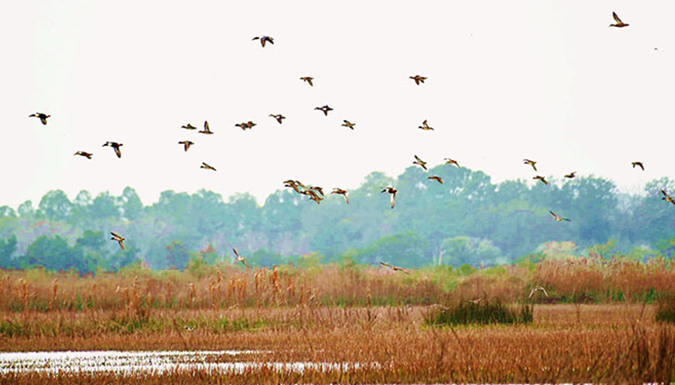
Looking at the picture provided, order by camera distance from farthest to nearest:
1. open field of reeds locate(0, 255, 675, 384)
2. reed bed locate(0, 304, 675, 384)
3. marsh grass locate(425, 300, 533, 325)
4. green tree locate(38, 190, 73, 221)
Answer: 1. green tree locate(38, 190, 73, 221)
2. marsh grass locate(425, 300, 533, 325)
3. open field of reeds locate(0, 255, 675, 384)
4. reed bed locate(0, 304, 675, 384)

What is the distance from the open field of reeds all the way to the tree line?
41474 millimetres

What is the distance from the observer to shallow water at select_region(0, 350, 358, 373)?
42.1 ft

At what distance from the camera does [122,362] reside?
14.5 metres

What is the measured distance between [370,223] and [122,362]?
7465 cm

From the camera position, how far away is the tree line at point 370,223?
254 feet

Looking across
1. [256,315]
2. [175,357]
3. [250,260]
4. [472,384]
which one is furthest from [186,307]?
[250,260]

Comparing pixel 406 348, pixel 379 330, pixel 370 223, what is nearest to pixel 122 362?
pixel 406 348

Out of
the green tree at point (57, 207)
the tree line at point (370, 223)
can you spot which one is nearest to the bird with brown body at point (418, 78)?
the tree line at point (370, 223)

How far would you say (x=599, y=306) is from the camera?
2691 cm

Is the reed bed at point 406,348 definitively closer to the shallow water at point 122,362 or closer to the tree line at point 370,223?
the shallow water at point 122,362

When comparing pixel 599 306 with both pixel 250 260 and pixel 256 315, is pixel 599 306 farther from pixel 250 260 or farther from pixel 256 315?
pixel 250 260

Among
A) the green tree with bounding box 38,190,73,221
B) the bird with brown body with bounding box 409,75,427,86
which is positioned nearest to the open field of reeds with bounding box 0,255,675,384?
the bird with brown body with bounding box 409,75,427,86

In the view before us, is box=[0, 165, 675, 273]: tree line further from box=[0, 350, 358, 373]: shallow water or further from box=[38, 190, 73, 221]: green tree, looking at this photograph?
box=[0, 350, 358, 373]: shallow water

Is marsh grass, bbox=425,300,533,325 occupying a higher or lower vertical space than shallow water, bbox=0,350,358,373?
higher
